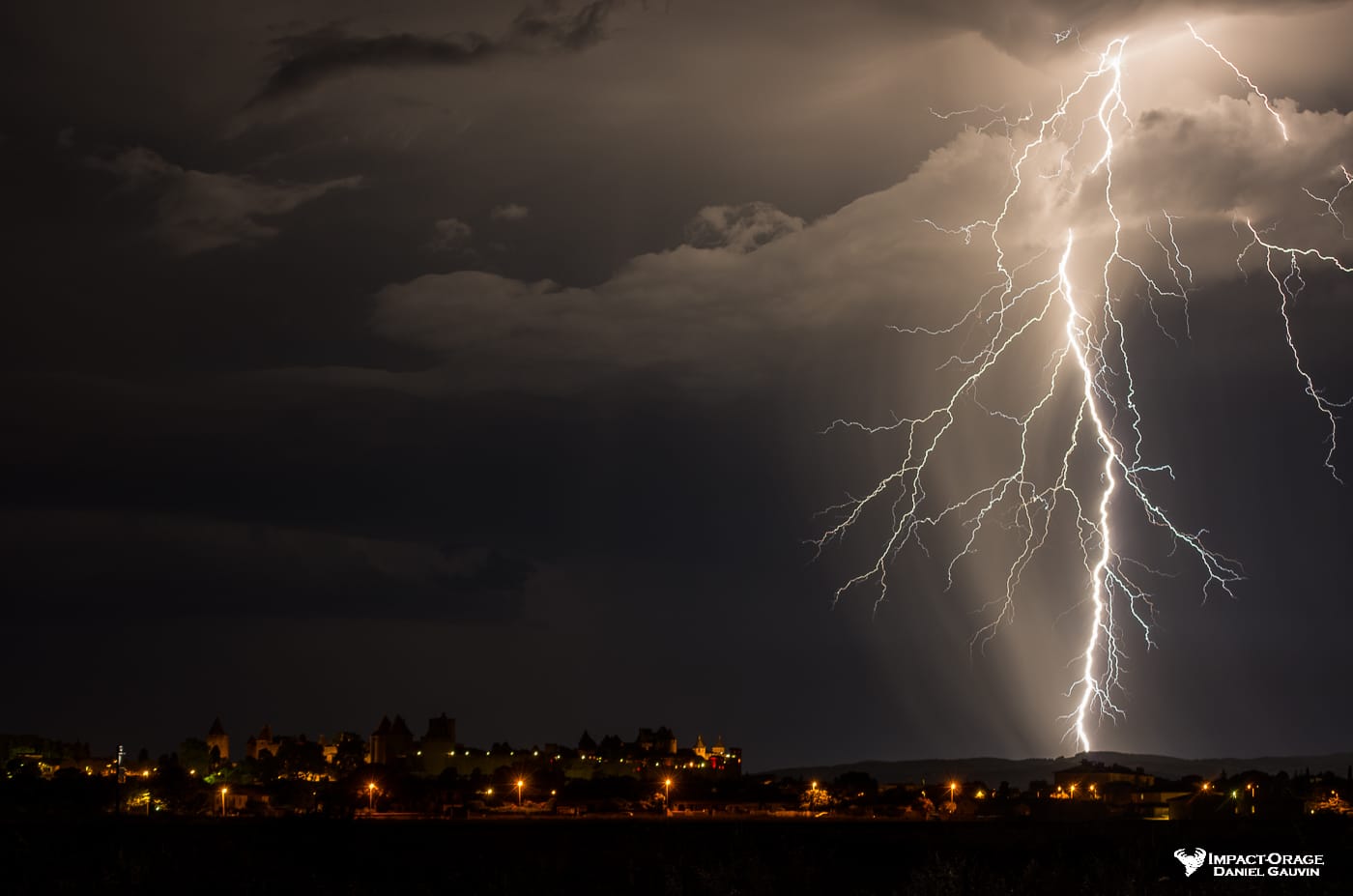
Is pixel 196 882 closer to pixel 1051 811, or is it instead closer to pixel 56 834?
pixel 56 834

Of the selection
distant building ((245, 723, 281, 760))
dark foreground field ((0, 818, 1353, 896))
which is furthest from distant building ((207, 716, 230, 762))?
dark foreground field ((0, 818, 1353, 896))

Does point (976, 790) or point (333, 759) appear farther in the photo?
point (333, 759)

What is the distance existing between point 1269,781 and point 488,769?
73611 millimetres

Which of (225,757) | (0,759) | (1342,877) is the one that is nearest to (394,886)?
(1342,877)

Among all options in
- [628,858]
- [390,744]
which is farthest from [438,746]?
[628,858]

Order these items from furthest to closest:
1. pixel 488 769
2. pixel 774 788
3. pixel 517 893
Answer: pixel 488 769, pixel 774 788, pixel 517 893

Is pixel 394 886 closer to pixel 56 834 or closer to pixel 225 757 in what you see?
pixel 56 834

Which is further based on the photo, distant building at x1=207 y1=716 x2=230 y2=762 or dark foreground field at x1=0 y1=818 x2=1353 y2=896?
distant building at x1=207 y1=716 x2=230 y2=762

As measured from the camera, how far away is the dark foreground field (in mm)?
23031

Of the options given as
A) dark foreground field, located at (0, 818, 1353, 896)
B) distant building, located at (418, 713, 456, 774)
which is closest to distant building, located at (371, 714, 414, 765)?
distant building, located at (418, 713, 456, 774)

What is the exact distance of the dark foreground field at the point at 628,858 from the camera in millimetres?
23031

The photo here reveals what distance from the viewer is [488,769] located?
128 metres

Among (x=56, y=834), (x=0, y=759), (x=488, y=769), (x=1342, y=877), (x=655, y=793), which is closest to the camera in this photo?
(x=1342, y=877)

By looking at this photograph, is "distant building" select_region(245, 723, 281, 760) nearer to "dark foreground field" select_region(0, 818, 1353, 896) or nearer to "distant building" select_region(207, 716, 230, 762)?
"distant building" select_region(207, 716, 230, 762)
